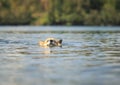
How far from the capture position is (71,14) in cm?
16662

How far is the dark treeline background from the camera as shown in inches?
6363

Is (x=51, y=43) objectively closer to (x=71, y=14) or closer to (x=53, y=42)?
(x=53, y=42)

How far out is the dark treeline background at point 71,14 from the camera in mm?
161625

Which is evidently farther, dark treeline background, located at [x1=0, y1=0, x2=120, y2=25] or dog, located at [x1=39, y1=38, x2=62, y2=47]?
dark treeline background, located at [x1=0, y1=0, x2=120, y2=25]

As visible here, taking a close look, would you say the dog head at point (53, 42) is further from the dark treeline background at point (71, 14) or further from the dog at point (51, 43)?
the dark treeline background at point (71, 14)

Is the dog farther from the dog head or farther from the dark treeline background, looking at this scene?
the dark treeline background

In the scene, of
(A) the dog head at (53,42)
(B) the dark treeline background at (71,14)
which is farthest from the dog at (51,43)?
(B) the dark treeline background at (71,14)

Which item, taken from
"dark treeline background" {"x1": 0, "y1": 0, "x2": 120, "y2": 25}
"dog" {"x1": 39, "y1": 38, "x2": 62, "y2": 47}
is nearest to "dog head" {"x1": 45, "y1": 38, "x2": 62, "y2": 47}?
"dog" {"x1": 39, "y1": 38, "x2": 62, "y2": 47}

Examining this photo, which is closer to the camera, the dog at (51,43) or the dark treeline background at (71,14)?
the dog at (51,43)

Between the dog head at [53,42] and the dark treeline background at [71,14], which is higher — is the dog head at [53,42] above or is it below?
above

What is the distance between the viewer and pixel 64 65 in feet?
91.8

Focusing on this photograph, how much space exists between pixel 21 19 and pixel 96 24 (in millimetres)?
30077

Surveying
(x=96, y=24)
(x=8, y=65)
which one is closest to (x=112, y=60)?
(x=8, y=65)

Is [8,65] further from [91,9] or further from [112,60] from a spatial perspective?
[91,9]
